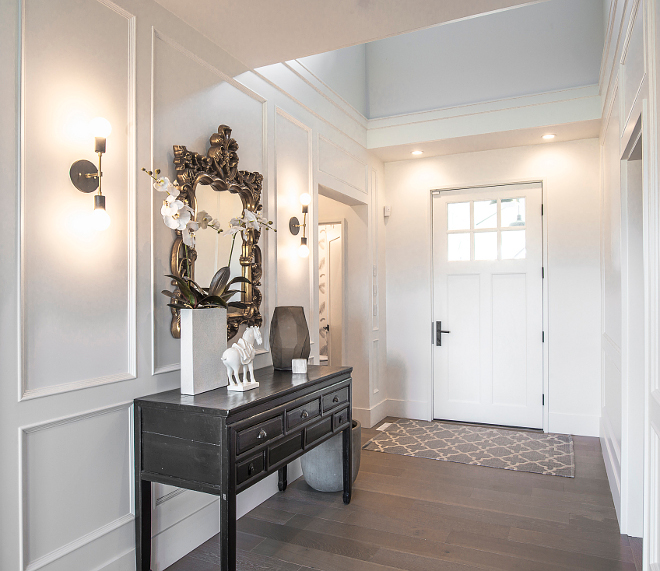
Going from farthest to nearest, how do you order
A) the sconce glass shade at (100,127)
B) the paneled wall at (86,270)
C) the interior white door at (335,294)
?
the interior white door at (335,294) → the sconce glass shade at (100,127) → the paneled wall at (86,270)

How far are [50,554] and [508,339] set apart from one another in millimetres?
3975

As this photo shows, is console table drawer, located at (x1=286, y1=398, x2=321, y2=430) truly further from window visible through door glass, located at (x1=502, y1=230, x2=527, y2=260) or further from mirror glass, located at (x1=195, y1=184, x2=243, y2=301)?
window visible through door glass, located at (x1=502, y1=230, x2=527, y2=260)

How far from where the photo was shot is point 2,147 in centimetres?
165

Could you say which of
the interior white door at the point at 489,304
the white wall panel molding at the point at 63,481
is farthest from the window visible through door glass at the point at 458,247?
the white wall panel molding at the point at 63,481

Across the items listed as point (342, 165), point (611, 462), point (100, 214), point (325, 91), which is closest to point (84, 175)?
point (100, 214)

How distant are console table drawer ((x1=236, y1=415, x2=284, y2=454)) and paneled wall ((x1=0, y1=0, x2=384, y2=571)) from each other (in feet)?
1.64

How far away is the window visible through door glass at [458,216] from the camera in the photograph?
4906 mm

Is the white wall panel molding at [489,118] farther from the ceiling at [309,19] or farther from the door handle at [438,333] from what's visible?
the ceiling at [309,19]

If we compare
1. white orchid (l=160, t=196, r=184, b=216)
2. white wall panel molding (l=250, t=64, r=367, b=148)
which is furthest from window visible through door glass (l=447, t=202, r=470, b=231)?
white orchid (l=160, t=196, r=184, b=216)

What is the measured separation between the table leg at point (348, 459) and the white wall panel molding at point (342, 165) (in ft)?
6.36

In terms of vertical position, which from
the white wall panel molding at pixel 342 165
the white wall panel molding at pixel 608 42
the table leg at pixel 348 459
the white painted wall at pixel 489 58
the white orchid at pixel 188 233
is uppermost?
the white painted wall at pixel 489 58

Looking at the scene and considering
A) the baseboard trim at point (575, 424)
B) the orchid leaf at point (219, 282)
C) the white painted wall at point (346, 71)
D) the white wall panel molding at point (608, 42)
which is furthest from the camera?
the baseboard trim at point (575, 424)

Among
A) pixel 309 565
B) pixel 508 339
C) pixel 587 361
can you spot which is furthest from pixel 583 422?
pixel 309 565

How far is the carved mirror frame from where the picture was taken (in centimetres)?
238
